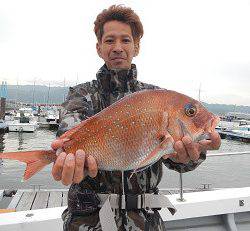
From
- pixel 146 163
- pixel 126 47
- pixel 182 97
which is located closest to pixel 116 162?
pixel 146 163

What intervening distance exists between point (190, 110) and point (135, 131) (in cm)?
41

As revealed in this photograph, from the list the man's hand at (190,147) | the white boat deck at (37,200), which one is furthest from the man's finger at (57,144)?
the white boat deck at (37,200)

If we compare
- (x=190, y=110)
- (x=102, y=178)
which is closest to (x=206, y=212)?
(x=102, y=178)

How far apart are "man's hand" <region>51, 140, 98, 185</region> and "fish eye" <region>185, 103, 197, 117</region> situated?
2.28ft

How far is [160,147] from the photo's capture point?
2.13 m

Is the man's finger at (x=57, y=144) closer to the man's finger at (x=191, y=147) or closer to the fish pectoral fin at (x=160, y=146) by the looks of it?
the fish pectoral fin at (x=160, y=146)

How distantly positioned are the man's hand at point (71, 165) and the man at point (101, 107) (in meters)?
0.06

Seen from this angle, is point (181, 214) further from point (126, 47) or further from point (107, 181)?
point (126, 47)

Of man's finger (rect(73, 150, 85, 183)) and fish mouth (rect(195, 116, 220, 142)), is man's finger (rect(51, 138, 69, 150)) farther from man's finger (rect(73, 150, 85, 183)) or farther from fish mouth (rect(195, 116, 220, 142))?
fish mouth (rect(195, 116, 220, 142))

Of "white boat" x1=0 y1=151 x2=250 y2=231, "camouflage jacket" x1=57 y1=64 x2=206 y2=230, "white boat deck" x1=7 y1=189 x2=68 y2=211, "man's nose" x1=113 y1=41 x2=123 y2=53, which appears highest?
"man's nose" x1=113 y1=41 x2=123 y2=53

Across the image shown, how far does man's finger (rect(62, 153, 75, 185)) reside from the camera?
202cm

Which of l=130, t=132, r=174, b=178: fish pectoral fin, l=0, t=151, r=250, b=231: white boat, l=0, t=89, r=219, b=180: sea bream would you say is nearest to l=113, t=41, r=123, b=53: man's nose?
l=0, t=89, r=219, b=180: sea bream

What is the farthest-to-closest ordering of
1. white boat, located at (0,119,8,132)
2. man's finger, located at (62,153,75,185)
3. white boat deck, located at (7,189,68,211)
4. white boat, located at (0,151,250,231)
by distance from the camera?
white boat, located at (0,119,8,132), white boat deck, located at (7,189,68,211), white boat, located at (0,151,250,231), man's finger, located at (62,153,75,185)

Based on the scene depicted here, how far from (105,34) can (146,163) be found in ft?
3.58
